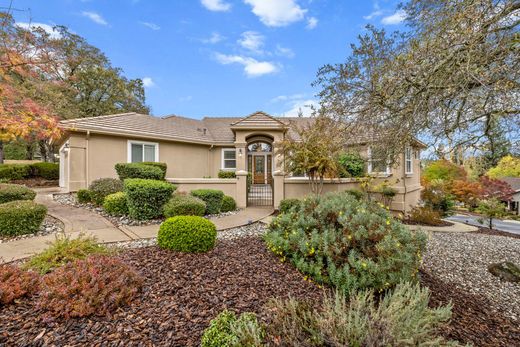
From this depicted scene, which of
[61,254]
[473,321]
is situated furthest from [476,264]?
[61,254]

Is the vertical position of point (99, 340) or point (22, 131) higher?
point (22, 131)

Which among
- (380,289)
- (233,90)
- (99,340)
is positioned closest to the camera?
(99,340)

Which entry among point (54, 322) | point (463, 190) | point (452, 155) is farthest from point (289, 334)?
point (463, 190)

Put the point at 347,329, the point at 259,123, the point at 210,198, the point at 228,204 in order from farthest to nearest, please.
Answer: the point at 259,123, the point at 228,204, the point at 210,198, the point at 347,329

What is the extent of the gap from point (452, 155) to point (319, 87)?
354 cm

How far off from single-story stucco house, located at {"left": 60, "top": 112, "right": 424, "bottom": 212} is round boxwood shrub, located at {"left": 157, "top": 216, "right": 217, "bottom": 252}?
→ 4.45m

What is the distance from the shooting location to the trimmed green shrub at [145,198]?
7242 millimetres

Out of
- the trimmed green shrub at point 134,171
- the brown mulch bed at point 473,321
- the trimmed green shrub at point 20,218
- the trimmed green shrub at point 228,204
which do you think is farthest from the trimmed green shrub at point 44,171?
the brown mulch bed at point 473,321

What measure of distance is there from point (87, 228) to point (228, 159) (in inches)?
419

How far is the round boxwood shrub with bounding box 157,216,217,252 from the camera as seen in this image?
4247 millimetres

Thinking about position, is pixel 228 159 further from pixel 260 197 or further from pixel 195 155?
pixel 260 197

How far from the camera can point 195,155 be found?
15.5m

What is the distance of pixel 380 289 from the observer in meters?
3.48

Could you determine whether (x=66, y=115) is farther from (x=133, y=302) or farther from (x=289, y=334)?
(x=289, y=334)
